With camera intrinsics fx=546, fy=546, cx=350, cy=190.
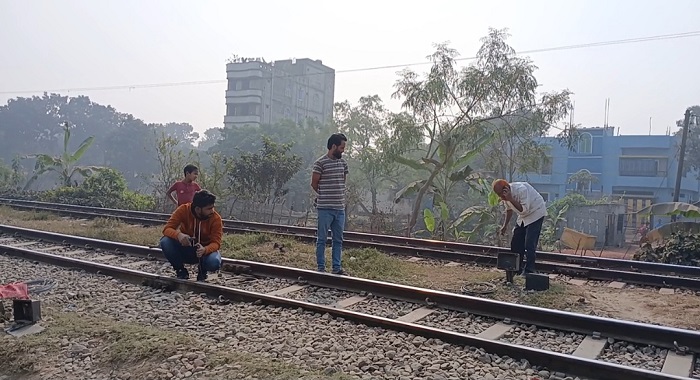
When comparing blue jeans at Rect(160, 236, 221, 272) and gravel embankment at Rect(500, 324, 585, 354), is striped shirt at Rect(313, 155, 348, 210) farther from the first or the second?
gravel embankment at Rect(500, 324, 585, 354)

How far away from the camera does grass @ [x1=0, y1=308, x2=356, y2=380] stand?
12.2 ft

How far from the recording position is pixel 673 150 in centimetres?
3528

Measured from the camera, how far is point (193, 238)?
6293 millimetres

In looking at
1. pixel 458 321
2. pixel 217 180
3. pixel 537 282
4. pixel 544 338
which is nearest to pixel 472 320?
pixel 458 321

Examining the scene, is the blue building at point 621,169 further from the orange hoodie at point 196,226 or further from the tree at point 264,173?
the orange hoodie at point 196,226

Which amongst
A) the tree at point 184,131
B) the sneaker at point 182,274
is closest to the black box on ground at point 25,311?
the sneaker at point 182,274

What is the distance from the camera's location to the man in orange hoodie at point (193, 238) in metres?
6.21

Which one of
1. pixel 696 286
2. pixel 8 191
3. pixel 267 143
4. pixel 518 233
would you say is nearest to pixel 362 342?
pixel 518 233

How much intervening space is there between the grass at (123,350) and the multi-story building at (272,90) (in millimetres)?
54715

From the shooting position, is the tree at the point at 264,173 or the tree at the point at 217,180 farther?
the tree at the point at 217,180

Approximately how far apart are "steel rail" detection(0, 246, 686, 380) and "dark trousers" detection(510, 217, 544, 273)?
9.43 feet

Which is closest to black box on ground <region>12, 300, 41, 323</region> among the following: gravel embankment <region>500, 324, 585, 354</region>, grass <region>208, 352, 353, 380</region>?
grass <region>208, 352, 353, 380</region>

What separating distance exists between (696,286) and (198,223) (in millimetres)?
5942

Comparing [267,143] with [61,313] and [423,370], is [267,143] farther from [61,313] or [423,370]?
[423,370]
